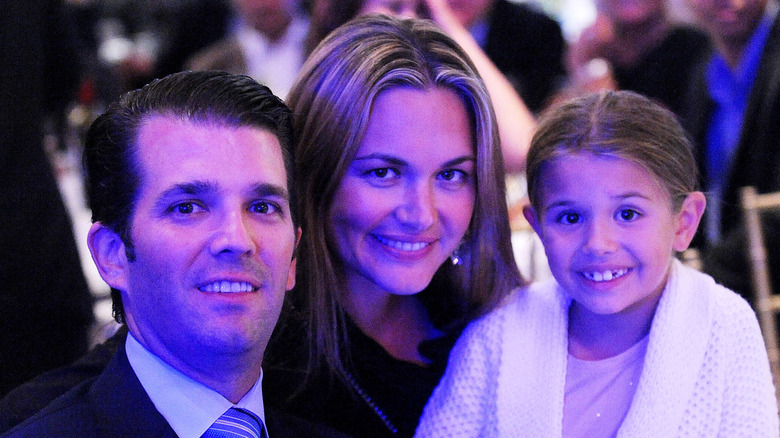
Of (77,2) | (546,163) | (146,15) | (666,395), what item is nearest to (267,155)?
(546,163)

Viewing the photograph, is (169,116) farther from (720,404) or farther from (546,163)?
(720,404)

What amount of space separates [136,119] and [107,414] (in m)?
0.44

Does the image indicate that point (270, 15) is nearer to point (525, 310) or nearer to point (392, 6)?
point (392, 6)

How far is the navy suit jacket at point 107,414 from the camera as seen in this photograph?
1.21 metres

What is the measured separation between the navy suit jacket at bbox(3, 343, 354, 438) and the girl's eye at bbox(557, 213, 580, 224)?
31.9 inches

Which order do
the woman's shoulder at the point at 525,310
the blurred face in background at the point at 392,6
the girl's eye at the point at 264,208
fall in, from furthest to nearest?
the blurred face in background at the point at 392,6, the woman's shoulder at the point at 525,310, the girl's eye at the point at 264,208

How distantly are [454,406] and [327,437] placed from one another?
0.29 metres

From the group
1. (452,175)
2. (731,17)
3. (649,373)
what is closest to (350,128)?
(452,175)

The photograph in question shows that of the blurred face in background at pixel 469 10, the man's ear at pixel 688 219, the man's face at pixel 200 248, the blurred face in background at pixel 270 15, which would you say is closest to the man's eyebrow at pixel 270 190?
the man's face at pixel 200 248

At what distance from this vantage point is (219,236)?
123cm

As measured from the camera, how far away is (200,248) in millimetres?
1229

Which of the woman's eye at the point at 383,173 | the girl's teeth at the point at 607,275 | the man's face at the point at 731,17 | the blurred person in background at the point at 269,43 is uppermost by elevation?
the man's face at the point at 731,17

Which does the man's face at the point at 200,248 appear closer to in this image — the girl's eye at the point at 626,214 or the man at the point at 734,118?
the girl's eye at the point at 626,214

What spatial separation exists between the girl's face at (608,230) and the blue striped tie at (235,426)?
0.65 meters
